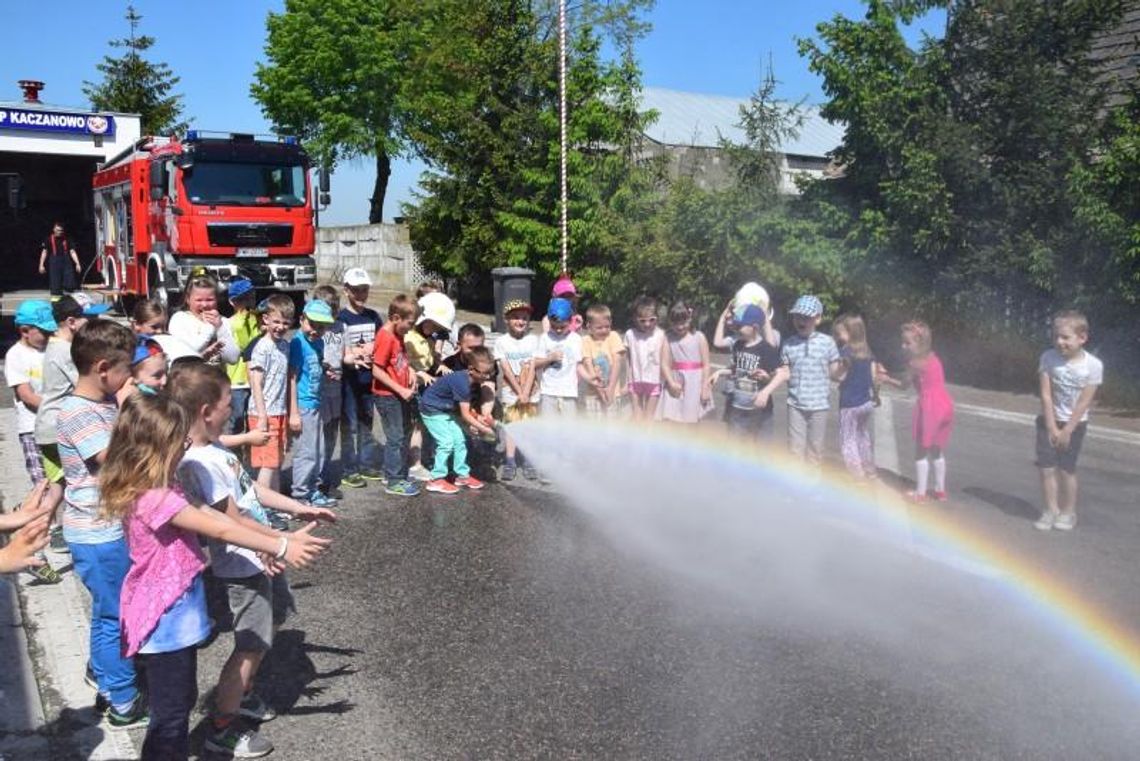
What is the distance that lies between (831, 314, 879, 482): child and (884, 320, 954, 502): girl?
0.22 meters

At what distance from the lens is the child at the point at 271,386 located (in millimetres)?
7059

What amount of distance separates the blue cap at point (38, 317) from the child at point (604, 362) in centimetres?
430


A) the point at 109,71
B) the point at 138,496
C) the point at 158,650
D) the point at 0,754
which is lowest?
the point at 0,754

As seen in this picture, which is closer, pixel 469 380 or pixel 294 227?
pixel 469 380

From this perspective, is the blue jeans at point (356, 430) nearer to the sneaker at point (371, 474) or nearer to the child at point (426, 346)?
the sneaker at point (371, 474)

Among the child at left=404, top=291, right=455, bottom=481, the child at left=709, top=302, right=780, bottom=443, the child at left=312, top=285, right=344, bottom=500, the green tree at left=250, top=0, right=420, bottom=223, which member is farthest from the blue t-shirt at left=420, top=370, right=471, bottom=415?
the green tree at left=250, top=0, right=420, bottom=223

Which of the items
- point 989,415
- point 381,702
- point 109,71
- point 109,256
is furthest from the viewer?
point 109,71

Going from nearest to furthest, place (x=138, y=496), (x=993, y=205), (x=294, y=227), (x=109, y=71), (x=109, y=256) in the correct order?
1. (x=138, y=496)
2. (x=993, y=205)
3. (x=294, y=227)
4. (x=109, y=256)
5. (x=109, y=71)

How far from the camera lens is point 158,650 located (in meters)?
3.52

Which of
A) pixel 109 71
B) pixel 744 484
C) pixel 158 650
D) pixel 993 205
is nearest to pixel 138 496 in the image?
pixel 158 650

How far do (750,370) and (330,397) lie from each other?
11.3 ft

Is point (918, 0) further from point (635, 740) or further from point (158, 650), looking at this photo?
point (158, 650)

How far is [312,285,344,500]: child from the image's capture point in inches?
328

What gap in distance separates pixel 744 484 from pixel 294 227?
47.3 ft
